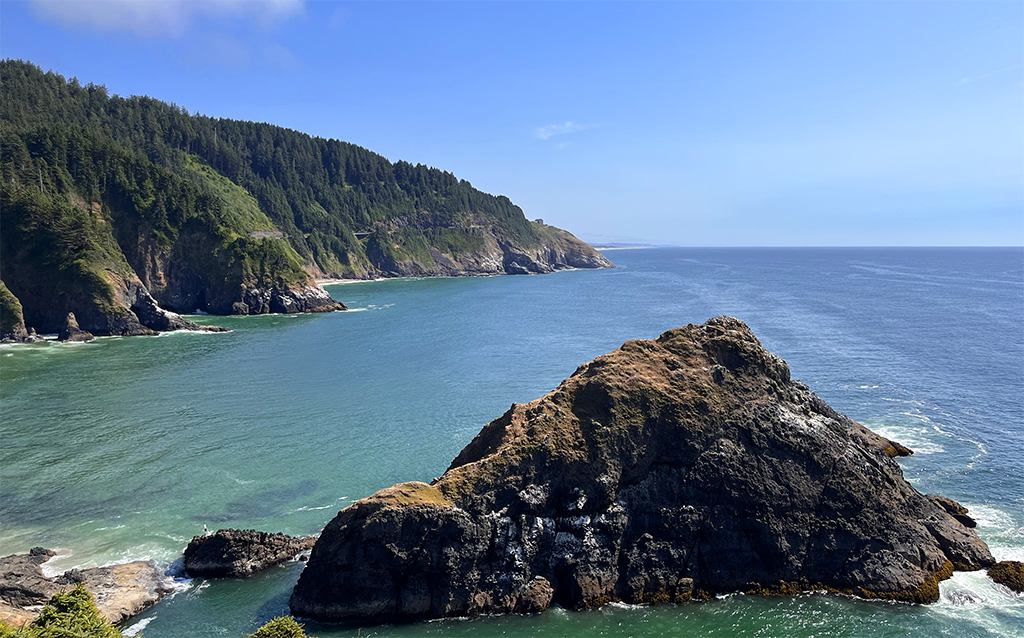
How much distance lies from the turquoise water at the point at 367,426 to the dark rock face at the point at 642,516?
1314 millimetres

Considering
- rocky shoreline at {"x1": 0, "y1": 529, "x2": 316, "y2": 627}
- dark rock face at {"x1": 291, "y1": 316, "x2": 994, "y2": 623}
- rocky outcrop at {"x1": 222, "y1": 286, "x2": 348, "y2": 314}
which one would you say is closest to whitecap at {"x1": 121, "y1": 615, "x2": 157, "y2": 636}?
rocky shoreline at {"x1": 0, "y1": 529, "x2": 316, "y2": 627}

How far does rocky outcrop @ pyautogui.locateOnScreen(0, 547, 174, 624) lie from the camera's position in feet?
94.3

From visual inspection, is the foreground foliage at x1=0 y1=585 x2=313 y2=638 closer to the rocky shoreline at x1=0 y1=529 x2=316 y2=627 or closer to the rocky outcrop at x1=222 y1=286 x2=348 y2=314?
the rocky shoreline at x1=0 y1=529 x2=316 y2=627

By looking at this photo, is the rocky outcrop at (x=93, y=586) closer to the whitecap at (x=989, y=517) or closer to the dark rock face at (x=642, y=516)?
the dark rock face at (x=642, y=516)

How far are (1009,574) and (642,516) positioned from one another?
59.0 ft

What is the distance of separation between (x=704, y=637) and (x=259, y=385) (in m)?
58.3

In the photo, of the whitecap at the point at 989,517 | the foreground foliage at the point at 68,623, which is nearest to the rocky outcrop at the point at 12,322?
the foreground foliage at the point at 68,623

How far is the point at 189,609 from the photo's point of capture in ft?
96.4

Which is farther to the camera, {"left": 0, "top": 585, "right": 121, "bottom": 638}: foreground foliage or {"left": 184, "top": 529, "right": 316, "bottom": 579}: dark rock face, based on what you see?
{"left": 184, "top": 529, "right": 316, "bottom": 579}: dark rock face

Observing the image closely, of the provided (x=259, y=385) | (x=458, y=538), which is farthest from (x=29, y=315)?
(x=458, y=538)

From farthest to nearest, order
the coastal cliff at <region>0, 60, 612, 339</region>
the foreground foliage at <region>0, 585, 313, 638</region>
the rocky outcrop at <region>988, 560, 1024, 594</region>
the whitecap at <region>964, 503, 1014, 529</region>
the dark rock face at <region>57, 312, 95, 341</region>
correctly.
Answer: the coastal cliff at <region>0, 60, 612, 339</region>, the dark rock face at <region>57, 312, 95, 341</region>, the whitecap at <region>964, 503, 1014, 529</region>, the rocky outcrop at <region>988, 560, 1024, 594</region>, the foreground foliage at <region>0, 585, 313, 638</region>

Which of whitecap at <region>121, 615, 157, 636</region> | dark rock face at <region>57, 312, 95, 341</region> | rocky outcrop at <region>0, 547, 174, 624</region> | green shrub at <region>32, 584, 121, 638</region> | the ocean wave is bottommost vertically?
whitecap at <region>121, 615, 157, 636</region>

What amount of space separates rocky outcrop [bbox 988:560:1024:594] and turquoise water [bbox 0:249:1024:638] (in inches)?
33.3

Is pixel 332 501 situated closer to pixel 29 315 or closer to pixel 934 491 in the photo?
pixel 934 491
